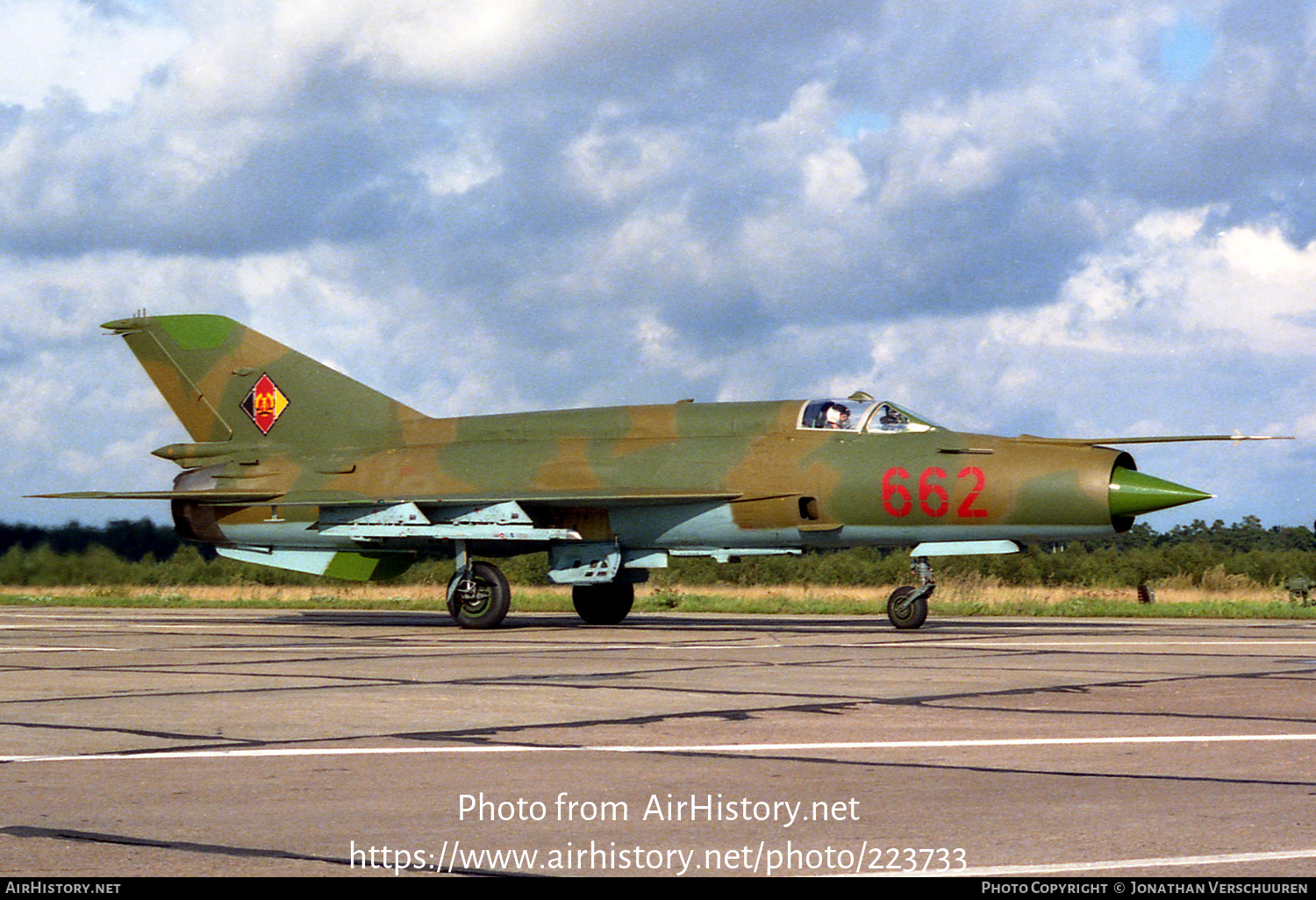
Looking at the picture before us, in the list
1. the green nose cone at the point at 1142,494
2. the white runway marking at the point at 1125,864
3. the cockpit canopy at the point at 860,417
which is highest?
the cockpit canopy at the point at 860,417

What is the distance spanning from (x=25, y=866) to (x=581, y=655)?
10.1 m

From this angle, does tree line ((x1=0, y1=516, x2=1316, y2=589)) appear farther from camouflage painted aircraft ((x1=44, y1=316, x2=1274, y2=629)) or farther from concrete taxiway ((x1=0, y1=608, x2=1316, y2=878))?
concrete taxiway ((x1=0, y1=608, x2=1316, y2=878))

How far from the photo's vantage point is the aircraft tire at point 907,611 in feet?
64.8

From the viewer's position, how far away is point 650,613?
27516mm

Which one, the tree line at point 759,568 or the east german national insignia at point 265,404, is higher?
the east german national insignia at point 265,404

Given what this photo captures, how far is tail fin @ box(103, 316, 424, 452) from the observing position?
2425 centimetres

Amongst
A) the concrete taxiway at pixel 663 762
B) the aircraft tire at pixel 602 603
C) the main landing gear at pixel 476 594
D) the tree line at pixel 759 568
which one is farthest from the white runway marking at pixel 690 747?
the tree line at pixel 759 568

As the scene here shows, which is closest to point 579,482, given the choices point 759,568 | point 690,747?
point 690,747

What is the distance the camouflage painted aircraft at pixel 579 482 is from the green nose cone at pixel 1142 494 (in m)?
0.03

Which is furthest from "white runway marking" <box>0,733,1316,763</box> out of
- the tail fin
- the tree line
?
the tree line

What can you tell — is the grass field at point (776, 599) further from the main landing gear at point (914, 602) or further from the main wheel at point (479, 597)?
the main wheel at point (479, 597)

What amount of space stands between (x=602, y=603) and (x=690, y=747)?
49.8 feet

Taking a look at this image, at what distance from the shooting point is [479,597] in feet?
70.9
